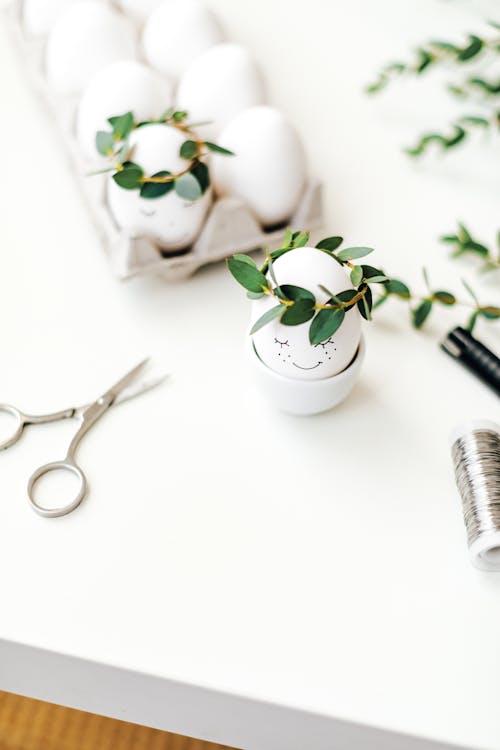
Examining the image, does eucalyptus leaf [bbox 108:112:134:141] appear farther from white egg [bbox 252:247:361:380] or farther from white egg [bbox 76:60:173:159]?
white egg [bbox 252:247:361:380]

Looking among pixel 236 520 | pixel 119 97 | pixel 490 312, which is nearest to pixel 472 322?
pixel 490 312

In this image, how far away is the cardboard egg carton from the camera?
2.11 feet

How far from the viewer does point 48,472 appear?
0.56m

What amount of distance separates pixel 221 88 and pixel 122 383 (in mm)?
299

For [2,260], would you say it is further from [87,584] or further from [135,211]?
[87,584]

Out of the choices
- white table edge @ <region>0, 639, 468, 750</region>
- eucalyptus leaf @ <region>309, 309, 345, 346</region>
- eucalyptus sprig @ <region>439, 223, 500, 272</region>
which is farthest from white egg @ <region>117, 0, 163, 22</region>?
white table edge @ <region>0, 639, 468, 750</region>

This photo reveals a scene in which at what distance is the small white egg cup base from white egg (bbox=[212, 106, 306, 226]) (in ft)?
0.55

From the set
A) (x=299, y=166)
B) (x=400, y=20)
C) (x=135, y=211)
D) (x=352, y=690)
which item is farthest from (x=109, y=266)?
(x=400, y=20)

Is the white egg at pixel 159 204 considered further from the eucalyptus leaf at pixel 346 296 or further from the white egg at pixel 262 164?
the eucalyptus leaf at pixel 346 296

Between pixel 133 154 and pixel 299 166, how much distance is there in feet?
0.49

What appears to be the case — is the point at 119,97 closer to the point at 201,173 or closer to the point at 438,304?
the point at 201,173

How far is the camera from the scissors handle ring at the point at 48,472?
532mm

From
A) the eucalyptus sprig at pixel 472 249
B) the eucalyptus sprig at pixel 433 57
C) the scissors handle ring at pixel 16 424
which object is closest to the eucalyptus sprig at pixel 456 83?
the eucalyptus sprig at pixel 433 57

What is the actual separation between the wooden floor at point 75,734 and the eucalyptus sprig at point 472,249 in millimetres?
551
